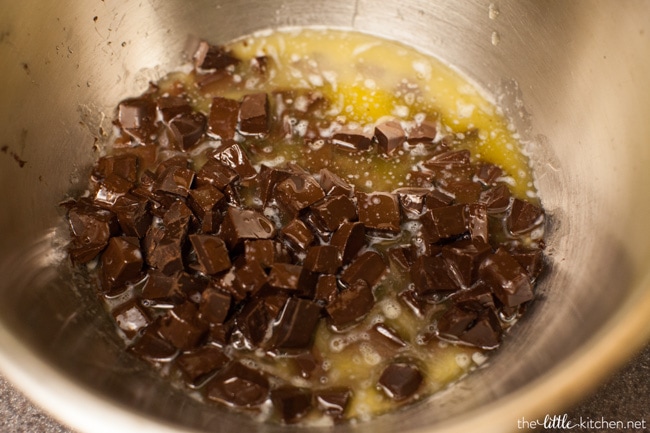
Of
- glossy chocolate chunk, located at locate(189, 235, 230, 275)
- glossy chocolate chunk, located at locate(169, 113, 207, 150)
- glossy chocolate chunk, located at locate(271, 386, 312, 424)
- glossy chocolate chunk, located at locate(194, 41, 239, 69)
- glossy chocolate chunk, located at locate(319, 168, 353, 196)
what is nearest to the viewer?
glossy chocolate chunk, located at locate(271, 386, 312, 424)

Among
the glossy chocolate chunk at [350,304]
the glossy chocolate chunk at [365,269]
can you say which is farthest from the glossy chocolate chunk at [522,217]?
the glossy chocolate chunk at [350,304]

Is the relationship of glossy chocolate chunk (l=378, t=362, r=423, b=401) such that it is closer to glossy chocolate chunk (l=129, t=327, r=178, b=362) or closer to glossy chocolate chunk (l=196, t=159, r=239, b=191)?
glossy chocolate chunk (l=129, t=327, r=178, b=362)

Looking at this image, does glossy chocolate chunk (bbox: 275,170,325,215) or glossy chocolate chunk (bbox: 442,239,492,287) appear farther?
glossy chocolate chunk (bbox: 275,170,325,215)

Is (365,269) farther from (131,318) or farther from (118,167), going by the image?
(118,167)

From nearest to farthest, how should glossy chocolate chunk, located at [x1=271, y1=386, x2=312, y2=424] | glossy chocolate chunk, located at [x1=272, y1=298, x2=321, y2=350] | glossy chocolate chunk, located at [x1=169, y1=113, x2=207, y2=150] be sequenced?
1. glossy chocolate chunk, located at [x1=271, y1=386, x2=312, y2=424]
2. glossy chocolate chunk, located at [x1=272, y1=298, x2=321, y2=350]
3. glossy chocolate chunk, located at [x1=169, y1=113, x2=207, y2=150]

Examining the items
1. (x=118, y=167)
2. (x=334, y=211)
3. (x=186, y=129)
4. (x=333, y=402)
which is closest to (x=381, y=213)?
(x=334, y=211)

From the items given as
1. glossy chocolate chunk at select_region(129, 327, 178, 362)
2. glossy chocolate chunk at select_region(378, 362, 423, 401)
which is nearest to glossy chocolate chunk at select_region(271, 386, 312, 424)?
glossy chocolate chunk at select_region(378, 362, 423, 401)

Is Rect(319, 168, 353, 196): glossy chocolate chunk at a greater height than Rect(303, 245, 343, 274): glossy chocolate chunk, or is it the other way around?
Rect(319, 168, 353, 196): glossy chocolate chunk
